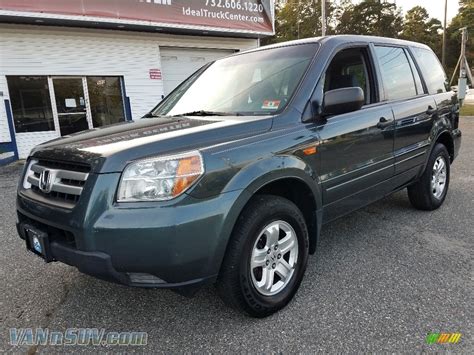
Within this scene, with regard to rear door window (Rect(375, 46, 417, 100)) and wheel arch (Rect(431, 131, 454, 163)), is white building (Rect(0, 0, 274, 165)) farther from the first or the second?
wheel arch (Rect(431, 131, 454, 163))

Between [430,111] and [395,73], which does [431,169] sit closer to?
[430,111]

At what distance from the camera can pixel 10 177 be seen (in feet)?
25.3

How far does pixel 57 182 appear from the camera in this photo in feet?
7.43

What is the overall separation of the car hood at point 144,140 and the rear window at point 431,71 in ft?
8.51

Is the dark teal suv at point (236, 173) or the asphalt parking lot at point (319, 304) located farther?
the asphalt parking lot at point (319, 304)

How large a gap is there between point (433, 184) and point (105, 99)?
943cm

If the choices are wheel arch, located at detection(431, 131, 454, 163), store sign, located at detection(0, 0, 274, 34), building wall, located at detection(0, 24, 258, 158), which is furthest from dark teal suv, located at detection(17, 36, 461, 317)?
building wall, located at detection(0, 24, 258, 158)

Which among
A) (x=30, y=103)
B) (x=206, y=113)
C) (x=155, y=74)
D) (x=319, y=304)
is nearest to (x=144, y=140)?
(x=206, y=113)

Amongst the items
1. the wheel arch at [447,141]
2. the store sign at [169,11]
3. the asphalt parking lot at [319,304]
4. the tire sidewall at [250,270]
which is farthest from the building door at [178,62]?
the tire sidewall at [250,270]

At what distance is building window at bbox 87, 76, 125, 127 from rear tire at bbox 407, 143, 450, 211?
354 inches

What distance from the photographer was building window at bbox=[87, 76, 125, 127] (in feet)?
35.7

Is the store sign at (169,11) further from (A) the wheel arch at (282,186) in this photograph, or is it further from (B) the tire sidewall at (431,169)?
(A) the wheel arch at (282,186)

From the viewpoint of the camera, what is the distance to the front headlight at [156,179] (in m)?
2.03

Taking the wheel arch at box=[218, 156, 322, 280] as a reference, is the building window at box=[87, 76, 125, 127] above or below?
above
